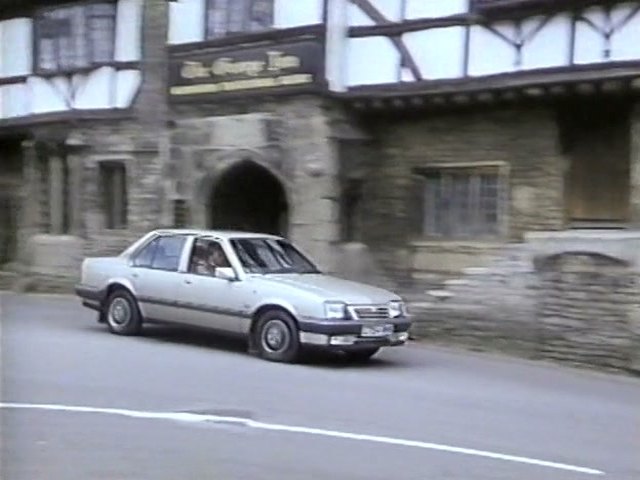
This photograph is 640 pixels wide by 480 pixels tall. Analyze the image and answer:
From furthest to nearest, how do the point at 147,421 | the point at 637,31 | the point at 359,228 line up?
the point at 359,228 → the point at 637,31 → the point at 147,421

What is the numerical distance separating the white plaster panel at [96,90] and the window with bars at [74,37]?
0.73ft

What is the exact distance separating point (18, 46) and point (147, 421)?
52.2 ft

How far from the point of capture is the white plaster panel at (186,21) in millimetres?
19703

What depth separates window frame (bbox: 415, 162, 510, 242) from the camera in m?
16.8

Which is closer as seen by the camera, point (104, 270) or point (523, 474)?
point (523, 474)

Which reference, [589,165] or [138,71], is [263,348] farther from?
[138,71]

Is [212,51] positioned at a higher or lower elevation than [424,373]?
higher

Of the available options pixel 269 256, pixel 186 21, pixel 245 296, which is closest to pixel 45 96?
pixel 186 21

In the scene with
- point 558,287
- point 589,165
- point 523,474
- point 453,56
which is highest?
point 453,56

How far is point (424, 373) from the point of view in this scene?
505 inches

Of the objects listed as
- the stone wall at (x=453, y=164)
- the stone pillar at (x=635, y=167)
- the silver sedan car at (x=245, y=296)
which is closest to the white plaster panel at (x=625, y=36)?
the stone pillar at (x=635, y=167)

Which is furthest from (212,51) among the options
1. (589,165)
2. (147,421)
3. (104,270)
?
(147,421)

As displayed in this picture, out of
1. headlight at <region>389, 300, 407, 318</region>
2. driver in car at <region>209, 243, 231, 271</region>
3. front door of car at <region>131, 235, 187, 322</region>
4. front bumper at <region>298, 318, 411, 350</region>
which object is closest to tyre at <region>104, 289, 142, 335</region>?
front door of car at <region>131, 235, 187, 322</region>

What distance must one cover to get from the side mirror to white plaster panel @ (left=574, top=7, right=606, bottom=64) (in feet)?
17.3
